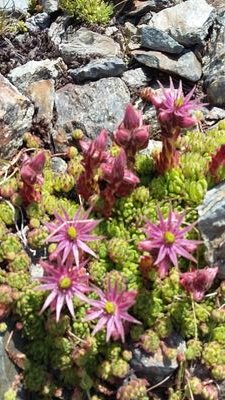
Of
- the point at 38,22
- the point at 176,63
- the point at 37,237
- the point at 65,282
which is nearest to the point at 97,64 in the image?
the point at 176,63

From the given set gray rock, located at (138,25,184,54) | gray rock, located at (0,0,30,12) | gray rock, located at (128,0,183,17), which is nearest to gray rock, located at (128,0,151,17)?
gray rock, located at (128,0,183,17)

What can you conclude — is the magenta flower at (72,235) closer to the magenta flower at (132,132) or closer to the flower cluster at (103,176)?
the flower cluster at (103,176)

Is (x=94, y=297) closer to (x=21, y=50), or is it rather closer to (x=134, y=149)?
(x=134, y=149)

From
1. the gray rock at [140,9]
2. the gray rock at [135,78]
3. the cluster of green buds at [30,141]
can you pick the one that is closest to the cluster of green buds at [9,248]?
the cluster of green buds at [30,141]

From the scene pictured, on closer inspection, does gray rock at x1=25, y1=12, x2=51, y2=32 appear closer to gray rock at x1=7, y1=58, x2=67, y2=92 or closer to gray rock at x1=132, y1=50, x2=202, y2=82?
gray rock at x1=7, y1=58, x2=67, y2=92

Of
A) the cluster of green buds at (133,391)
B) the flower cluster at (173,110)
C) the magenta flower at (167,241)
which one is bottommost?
the cluster of green buds at (133,391)

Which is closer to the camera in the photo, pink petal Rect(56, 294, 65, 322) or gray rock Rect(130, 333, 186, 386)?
pink petal Rect(56, 294, 65, 322)

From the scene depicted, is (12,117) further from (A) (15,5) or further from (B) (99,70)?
(A) (15,5)

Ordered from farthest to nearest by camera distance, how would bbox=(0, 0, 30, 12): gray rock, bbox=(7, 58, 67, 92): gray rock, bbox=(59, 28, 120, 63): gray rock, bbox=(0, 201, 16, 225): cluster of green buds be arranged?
1. bbox=(0, 0, 30, 12): gray rock
2. bbox=(59, 28, 120, 63): gray rock
3. bbox=(7, 58, 67, 92): gray rock
4. bbox=(0, 201, 16, 225): cluster of green buds
